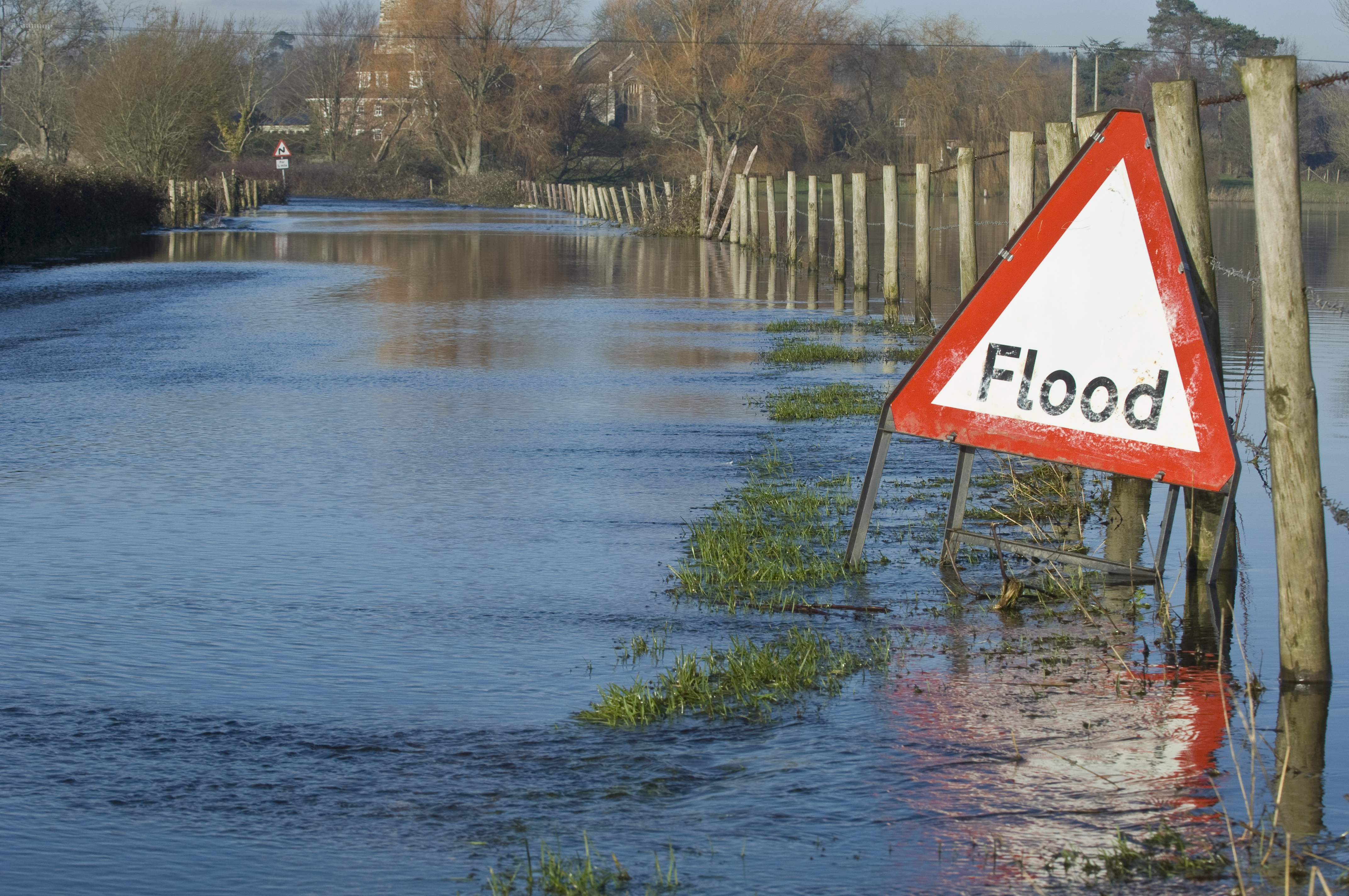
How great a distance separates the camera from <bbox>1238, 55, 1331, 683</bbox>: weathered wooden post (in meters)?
5.16

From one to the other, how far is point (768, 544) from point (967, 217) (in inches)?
412

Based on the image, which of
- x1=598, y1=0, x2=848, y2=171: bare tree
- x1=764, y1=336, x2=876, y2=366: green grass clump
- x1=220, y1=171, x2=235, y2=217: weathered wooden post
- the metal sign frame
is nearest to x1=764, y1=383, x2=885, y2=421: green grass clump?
x1=764, y1=336, x2=876, y2=366: green grass clump

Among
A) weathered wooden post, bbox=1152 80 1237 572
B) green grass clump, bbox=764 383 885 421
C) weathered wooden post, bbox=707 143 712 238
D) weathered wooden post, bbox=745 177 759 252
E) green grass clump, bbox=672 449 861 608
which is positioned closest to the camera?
weathered wooden post, bbox=1152 80 1237 572

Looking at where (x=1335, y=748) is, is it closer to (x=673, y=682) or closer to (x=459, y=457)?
(x=673, y=682)

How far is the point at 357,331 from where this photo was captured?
1895cm

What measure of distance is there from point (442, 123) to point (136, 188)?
174 feet

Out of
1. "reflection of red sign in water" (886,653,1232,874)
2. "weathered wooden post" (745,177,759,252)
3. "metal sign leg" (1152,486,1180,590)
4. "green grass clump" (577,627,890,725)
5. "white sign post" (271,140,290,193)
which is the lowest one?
"reflection of red sign in water" (886,653,1232,874)

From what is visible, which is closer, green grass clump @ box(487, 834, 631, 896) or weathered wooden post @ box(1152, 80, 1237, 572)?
green grass clump @ box(487, 834, 631, 896)

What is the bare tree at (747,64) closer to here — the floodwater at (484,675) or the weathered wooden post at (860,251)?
the weathered wooden post at (860,251)

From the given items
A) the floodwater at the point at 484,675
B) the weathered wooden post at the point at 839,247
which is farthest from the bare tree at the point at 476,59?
the floodwater at the point at 484,675

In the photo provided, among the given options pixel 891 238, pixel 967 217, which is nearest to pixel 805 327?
pixel 967 217

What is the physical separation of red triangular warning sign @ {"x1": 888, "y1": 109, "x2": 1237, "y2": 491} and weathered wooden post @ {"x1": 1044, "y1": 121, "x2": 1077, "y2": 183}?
3761 millimetres

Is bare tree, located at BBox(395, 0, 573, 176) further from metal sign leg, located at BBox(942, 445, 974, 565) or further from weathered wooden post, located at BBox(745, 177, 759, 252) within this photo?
metal sign leg, located at BBox(942, 445, 974, 565)

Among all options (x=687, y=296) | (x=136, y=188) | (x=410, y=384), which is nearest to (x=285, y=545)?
(x=410, y=384)
